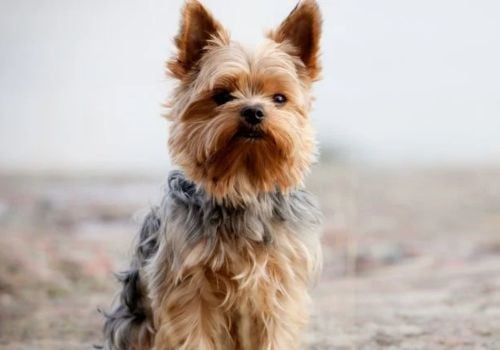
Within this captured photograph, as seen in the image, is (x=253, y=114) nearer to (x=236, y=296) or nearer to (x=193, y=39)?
(x=193, y=39)

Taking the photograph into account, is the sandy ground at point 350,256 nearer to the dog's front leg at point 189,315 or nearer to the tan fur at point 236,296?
the tan fur at point 236,296

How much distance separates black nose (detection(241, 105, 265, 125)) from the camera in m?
2.23

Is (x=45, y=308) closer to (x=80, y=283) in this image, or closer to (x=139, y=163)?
(x=80, y=283)

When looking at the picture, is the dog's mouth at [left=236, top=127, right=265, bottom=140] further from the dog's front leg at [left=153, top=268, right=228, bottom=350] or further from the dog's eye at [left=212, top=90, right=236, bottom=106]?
the dog's front leg at [left=153, top=268, right=228, bottom=350]

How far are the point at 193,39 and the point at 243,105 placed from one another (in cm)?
32

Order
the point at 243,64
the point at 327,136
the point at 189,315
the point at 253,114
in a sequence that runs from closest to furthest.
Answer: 1. the point at 253,114
2. the point at 243,64
3. the point at 189,315
4. the point at 327,136

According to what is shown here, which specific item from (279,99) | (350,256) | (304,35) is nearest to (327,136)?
(350,256)

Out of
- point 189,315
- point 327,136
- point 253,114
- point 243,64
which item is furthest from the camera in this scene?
point 327,136

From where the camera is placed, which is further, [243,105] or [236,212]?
[236,212]

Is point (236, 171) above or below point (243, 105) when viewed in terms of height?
below

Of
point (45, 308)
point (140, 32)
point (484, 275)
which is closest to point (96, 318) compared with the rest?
point (45, 308)

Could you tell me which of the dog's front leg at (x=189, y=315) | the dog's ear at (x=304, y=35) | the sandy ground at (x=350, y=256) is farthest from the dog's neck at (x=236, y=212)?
the sandy ground at (x=350, y=256)

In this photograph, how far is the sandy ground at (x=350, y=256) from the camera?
3225mm

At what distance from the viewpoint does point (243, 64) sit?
92.0 inches
